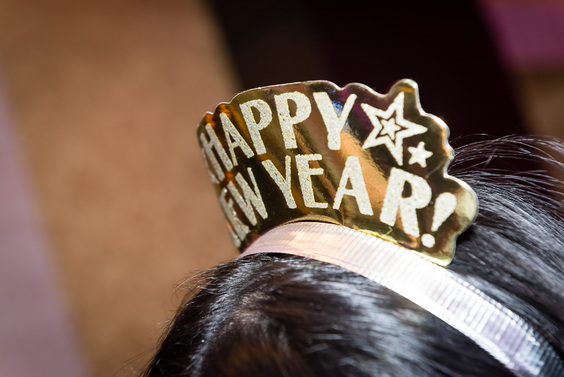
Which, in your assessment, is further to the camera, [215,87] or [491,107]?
[215,87]

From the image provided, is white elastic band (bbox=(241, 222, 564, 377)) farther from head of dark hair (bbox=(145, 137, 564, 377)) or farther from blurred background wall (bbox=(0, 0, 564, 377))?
blurred background wall (bbox=(0, 0, 564, 377))

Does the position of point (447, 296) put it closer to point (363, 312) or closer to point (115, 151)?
point (363, 312)

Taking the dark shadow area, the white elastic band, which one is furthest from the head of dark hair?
the dark shadow area

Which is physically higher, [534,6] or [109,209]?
[534,6]

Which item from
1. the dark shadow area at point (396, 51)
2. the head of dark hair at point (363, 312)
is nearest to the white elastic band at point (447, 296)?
the head of dark hair at point (363, 312)

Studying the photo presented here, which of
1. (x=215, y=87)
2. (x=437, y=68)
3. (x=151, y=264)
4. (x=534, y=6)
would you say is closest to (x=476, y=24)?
(x=437, y=68)

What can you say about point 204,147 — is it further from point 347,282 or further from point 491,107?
point 491,107
